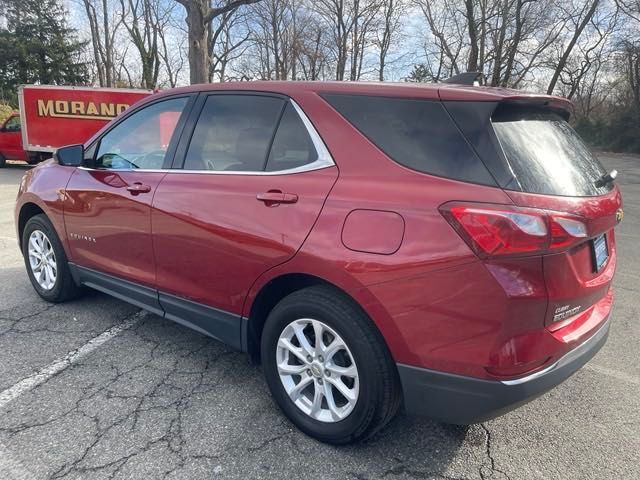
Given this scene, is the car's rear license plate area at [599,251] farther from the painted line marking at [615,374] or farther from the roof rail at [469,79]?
the painted line marking at [615,374]

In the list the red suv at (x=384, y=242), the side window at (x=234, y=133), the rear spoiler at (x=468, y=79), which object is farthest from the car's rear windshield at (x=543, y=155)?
the side window at (x=234, y=133)

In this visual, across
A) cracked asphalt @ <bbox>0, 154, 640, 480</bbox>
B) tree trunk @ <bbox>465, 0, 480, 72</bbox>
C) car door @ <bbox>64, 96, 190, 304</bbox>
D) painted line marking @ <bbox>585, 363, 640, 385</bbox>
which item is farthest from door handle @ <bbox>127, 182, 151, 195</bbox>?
tree trunk @ <bbox>465, 0, 480, 72</bbox>

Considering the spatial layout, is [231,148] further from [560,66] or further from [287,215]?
[560,66]

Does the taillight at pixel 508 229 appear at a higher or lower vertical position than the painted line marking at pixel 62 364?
higher

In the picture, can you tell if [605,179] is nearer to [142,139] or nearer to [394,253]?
[394,253]

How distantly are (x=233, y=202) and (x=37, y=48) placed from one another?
4013 cm

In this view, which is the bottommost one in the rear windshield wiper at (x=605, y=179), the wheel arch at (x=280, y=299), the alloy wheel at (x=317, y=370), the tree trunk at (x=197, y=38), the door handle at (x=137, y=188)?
the alloy wheel at (x=317, y=370)

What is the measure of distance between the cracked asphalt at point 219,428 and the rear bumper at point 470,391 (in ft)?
1.30

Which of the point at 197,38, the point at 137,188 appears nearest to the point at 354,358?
the point at 137,188

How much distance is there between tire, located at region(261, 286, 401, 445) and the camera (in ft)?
6.92

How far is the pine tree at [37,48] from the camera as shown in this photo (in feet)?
111

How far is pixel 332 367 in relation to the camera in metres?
2.28

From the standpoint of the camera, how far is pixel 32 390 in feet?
9.02

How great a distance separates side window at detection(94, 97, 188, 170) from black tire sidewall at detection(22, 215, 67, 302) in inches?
32.5
